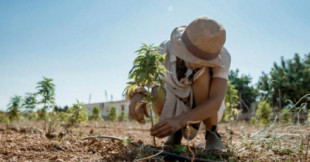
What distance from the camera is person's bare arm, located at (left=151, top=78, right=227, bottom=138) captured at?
6.19 feet

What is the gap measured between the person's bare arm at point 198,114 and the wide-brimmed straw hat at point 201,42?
0.23 m

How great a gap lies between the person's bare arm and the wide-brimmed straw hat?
0.77 ft

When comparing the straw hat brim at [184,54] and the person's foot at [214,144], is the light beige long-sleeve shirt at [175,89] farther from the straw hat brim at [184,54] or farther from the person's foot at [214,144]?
the person's foot at [214,144]

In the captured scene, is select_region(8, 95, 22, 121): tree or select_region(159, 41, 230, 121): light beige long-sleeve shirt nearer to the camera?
select_region(159, 41, 230, 121): light beige long-sleeve shirt

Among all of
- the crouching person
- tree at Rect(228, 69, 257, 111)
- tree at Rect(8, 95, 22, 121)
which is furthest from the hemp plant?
tree at Rect(228, 69, 257, 111)

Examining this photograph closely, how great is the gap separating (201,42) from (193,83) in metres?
0.49

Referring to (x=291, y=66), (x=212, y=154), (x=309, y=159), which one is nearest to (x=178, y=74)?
(x=212, y=154)

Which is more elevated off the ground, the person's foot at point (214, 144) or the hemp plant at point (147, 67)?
the hemp plant at point (147, 67)

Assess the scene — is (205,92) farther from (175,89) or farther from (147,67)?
(147,67)

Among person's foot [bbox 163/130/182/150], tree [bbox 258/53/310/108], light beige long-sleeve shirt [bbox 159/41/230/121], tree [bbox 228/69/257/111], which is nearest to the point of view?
light beige long-sleeve shirt [bbox 159/41/230/121]

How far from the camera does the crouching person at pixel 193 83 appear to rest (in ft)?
6.25

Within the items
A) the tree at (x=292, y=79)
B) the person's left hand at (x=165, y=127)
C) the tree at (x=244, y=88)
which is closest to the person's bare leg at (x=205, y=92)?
the person's left hand at (x=165, y=127)

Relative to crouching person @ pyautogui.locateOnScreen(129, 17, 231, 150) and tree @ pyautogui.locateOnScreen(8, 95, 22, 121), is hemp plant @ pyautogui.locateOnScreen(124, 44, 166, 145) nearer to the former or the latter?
crouching person @ pyautogui.locateOnScreen(129, 17, 231, 150)

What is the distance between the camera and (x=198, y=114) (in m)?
2.03
